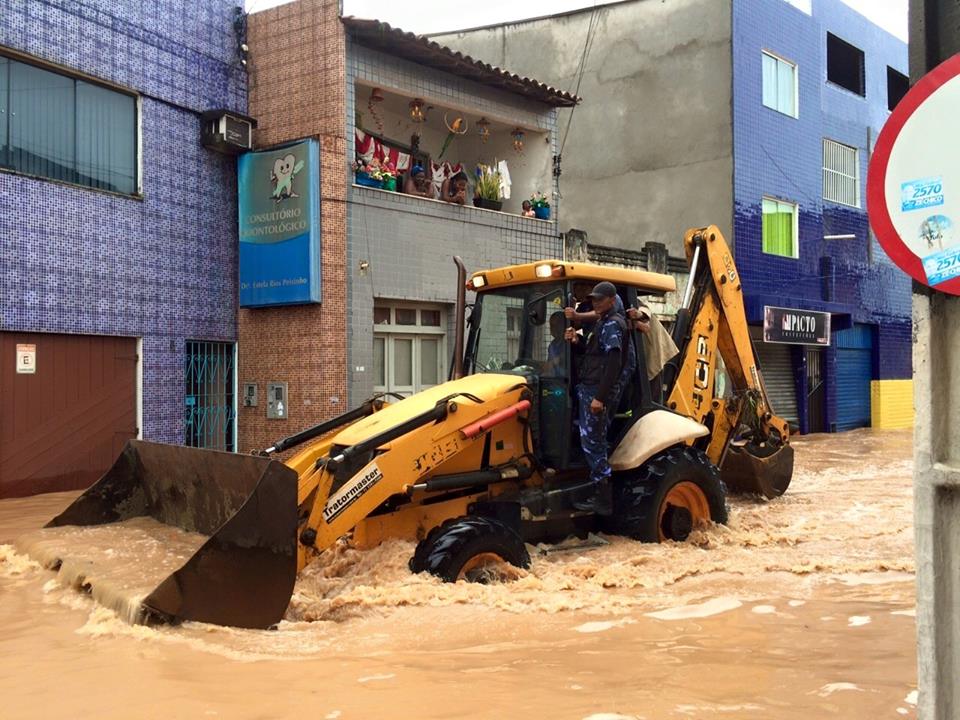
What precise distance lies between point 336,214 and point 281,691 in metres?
9.69

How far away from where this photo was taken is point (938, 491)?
2533 mm

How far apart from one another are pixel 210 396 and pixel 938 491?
12396 millimetres

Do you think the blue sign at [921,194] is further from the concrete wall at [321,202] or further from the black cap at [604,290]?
the concrete wall at [321,202]

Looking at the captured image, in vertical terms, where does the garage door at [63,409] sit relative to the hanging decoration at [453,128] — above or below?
below

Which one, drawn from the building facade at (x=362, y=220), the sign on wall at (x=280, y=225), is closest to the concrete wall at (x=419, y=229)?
the building facade at (x=362, y=220)

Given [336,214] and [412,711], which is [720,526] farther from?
[336,214]

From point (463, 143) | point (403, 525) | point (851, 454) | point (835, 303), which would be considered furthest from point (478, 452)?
point (835, 303)

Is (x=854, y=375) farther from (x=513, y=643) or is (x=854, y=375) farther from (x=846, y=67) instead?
(x=513, y=643)

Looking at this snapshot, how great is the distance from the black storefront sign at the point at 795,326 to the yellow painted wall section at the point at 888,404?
3979 mm

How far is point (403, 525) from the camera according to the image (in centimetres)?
635

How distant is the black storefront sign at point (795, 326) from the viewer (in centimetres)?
2036

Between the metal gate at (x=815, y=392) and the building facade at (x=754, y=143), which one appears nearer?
the building facade at (x=754, y=143)

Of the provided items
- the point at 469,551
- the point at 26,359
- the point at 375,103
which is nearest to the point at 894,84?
the point at 375,103

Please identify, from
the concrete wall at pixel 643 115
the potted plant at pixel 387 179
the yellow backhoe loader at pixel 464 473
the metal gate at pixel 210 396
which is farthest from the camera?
the concrete wall at pixel 643 115
